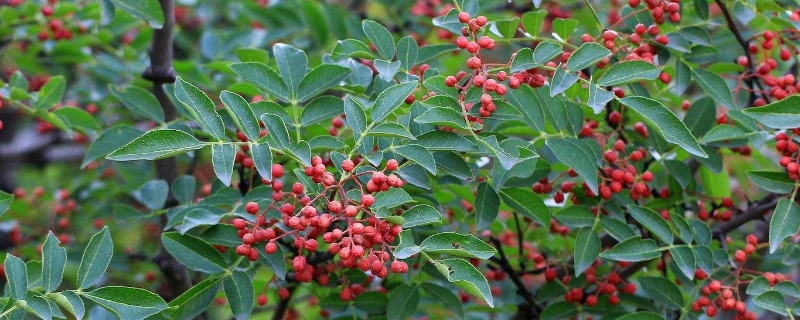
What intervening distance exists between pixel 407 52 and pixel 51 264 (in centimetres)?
Answer: 75

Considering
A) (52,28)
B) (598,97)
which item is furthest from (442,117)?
(52,28)

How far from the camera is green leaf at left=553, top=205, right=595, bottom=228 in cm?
179

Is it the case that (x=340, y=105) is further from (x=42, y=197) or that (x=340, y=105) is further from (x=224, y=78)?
(x=42, y=197)

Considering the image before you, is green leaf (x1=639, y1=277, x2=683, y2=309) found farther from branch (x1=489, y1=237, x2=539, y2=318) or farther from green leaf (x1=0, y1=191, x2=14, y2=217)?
green leaf (x1=0, y1=191, x2=14, y2=217)

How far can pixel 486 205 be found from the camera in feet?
5.62

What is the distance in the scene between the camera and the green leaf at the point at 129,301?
4.80ft

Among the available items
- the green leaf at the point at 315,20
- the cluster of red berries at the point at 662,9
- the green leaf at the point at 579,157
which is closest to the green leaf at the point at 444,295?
the green leaf at the point at 579,157

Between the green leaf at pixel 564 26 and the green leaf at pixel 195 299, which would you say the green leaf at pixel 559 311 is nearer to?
the green leaf at pixel 564 26

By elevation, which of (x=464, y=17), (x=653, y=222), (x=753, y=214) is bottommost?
(x=753, y=214)

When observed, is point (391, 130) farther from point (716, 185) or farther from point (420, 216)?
point (716, 185)

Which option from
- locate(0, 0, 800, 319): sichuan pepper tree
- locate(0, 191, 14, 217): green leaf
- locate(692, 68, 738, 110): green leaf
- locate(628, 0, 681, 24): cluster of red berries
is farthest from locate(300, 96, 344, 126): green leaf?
locate(692, 68, 738, 110): green leaf

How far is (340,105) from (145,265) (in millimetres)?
2041

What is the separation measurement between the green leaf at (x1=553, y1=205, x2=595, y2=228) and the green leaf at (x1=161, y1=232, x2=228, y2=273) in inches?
26.1

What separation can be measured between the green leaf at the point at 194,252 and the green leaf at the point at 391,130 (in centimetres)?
44
